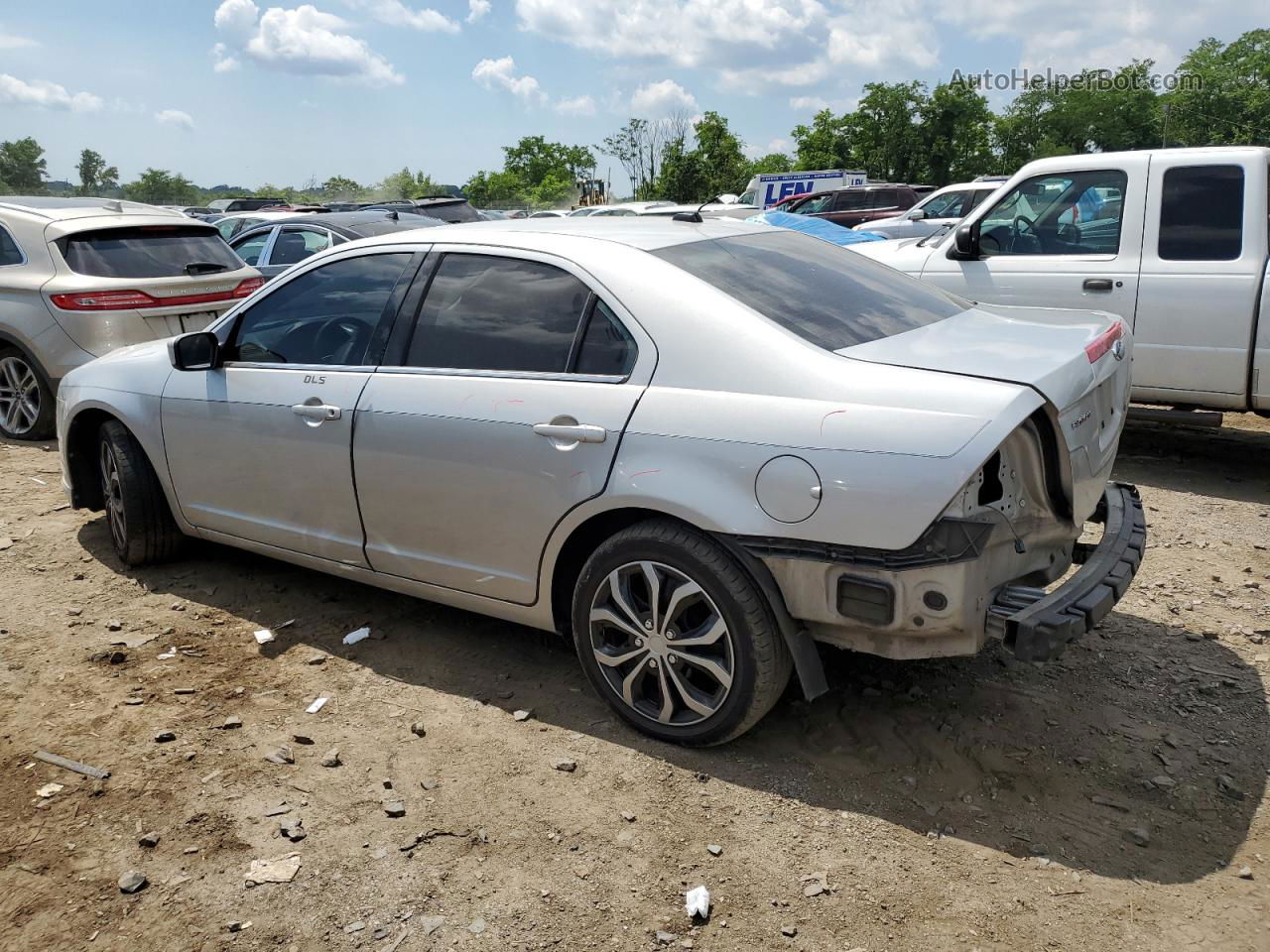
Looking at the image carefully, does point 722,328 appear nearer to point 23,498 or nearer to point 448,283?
point 448,283

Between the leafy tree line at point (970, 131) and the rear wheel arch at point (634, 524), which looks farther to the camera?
the leafy tree line at point (970, 131)

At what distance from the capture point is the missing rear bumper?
2791mm

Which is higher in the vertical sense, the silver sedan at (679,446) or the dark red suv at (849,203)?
the dark red suv at (849,203)

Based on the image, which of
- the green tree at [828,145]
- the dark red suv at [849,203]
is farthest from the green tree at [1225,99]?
the dark red suv at [849,203]

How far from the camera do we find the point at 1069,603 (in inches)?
115

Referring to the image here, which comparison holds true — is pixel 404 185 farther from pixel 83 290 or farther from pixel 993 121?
pixel 83 290

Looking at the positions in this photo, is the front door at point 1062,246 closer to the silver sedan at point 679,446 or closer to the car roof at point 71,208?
the silver sedan at point 679,446

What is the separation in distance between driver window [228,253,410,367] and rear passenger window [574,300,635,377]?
0.99 meters

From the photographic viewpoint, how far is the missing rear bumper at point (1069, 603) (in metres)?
2.79

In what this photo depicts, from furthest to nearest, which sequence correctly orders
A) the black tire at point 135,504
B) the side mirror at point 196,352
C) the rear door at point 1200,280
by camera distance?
the rear door at point 1200,280, the black tire at point 135,504, the side mirror at point 196,352

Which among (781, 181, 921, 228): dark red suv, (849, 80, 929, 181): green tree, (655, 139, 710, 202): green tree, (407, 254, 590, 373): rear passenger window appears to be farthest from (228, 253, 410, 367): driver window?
(849, 80, 929, 181): green tree

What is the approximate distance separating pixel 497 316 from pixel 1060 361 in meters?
1.87

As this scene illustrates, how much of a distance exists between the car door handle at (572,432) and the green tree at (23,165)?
3282 inches

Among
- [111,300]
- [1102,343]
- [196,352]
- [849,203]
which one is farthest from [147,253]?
[849,203]
